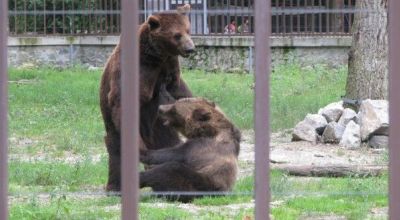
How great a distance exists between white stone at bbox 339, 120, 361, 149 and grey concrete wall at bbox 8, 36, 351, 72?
25.5 feet

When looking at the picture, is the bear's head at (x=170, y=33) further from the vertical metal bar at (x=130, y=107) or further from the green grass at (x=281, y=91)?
the vertical metal bar at (x=130, y=107)

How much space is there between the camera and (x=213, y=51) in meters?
18.3

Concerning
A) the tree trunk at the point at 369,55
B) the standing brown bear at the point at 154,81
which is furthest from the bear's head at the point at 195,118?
the tree trunk at the point at 369,55

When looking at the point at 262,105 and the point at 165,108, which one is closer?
the point at 262,105

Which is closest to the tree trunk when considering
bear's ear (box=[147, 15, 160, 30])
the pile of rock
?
the pile of rock

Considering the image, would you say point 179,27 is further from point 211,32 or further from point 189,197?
point 211,32

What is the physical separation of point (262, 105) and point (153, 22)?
5.37m

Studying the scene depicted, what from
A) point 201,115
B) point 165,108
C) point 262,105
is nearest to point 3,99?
point 262,105

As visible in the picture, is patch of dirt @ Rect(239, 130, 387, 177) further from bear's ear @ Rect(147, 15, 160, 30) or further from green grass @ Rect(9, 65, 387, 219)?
bear's ear @ Rect(147, 15, 160, 30)

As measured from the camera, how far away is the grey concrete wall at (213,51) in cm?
1805

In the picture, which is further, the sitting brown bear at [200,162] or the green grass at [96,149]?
the sitting brown bear at [200,162]

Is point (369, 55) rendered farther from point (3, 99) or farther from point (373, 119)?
point (3, 99)

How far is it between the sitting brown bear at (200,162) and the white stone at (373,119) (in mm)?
3097

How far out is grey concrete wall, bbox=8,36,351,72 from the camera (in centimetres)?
1805
